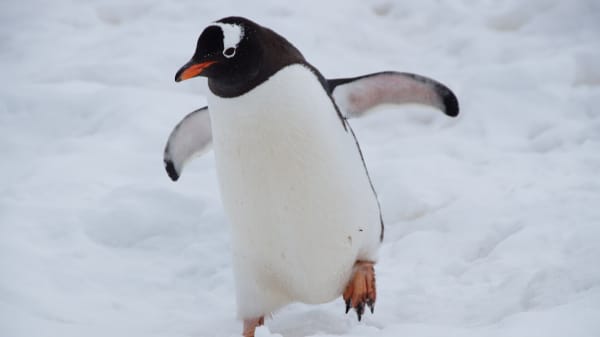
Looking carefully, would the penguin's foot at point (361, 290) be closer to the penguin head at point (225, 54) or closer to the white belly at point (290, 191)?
the white belly at point (290, 191)

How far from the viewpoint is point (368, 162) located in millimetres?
3150

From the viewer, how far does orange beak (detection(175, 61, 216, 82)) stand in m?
1.68

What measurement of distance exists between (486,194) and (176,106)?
166cm

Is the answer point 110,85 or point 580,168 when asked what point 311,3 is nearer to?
point 110,85

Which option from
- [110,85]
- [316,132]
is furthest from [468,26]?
[316,132]

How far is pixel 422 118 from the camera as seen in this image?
3605 millimetres

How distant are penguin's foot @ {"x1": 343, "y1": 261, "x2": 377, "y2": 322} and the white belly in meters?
0.03

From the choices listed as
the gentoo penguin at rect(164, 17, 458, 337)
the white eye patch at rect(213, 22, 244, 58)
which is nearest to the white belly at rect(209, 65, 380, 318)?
the gentoo penguin at rect(164, 17, 458, 337)

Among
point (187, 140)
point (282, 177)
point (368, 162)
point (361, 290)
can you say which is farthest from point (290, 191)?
point (368, 162)

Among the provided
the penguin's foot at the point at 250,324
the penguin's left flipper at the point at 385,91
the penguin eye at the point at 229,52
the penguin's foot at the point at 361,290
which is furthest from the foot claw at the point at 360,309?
the penguin eye at the point at 229,52

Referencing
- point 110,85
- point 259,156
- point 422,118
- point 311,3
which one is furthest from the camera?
point 311,3

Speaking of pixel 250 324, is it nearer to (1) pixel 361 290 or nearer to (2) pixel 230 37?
(1) pixel 361 290

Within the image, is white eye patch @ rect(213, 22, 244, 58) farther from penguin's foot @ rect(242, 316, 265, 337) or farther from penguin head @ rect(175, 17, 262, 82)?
penguin's foot @ rect(242, 316, 265, 337)

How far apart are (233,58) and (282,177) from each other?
32 centimetres
